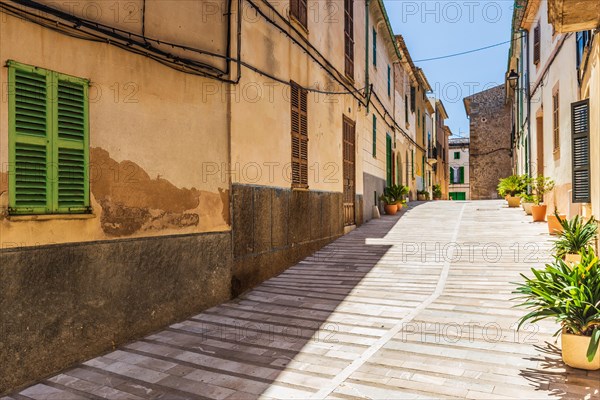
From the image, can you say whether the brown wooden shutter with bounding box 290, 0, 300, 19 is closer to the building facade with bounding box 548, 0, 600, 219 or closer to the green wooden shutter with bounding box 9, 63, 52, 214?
the building facade with bounding box 548, 0, 600, 219

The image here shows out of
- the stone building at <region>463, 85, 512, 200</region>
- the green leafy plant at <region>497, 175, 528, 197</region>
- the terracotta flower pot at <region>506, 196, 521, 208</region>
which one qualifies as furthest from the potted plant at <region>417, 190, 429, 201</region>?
the terracotta flower pot at <region>506, 196, 521, 208</region>

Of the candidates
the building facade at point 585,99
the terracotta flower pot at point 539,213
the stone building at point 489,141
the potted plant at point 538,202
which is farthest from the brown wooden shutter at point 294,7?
the stone building at point 489,141

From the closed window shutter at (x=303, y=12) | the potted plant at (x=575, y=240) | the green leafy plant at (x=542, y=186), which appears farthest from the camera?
the green leafy plant at (x=542, y=186)

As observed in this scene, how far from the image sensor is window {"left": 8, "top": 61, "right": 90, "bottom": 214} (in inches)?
151

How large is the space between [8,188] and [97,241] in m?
0.99

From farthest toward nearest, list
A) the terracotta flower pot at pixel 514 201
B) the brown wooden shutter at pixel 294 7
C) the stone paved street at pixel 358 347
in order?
1. the terracotta flower pot at pixel 514 201
2. the brown wooden shutter at pixel 294 7
3. the stone paved street at pixel 358 347

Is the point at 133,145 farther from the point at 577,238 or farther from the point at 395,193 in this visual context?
the point at 395,193

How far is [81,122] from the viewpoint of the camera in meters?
4.38

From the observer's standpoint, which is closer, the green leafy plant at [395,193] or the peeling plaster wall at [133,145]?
the peeling plaster wall at [133,145]

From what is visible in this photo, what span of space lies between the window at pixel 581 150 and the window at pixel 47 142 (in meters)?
7.30

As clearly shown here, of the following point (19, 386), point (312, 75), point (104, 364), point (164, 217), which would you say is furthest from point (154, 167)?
point (312, 75)

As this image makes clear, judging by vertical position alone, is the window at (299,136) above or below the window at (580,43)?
below

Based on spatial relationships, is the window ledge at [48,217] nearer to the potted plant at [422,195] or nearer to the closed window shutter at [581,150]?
the closed window shutter at [581,150]

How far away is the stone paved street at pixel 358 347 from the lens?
3.57 meters
